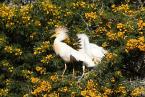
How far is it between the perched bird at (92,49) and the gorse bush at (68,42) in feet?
0.63

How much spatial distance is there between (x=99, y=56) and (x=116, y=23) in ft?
3.22

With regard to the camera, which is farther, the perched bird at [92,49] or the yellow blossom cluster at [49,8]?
the yellow blossom cluster at [49,8]

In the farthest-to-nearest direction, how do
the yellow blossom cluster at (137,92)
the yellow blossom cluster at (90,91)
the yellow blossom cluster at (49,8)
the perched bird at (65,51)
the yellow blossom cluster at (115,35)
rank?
the yellow blossom cluster at (49,8) < the yellow blossom cluster at (115,35) < the perched bird at (65,51) < the yellow blossom cluster at (137,92) < the yellow blossom cluster at (90,91)

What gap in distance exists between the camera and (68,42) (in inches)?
436

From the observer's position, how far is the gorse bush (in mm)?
10031

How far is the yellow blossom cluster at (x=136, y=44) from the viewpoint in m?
10.1

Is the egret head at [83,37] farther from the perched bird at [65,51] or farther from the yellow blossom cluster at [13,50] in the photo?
the yellow blossom cluster at [13,50]

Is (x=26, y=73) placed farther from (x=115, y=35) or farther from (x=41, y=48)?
(x=115, y=35)

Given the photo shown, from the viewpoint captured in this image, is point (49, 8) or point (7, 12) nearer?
point (7, 12)

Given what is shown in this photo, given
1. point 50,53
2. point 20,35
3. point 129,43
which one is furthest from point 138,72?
point 20,35

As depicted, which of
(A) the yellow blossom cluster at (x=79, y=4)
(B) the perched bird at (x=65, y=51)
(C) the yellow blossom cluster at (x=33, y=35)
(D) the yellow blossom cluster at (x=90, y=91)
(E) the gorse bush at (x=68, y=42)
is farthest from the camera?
(A) the yellow blossom cluster at (x=79, y=4)

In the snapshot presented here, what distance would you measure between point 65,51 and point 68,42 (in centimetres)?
53

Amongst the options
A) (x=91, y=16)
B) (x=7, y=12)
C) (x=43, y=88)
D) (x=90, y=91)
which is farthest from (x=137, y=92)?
(x=7, y=12)

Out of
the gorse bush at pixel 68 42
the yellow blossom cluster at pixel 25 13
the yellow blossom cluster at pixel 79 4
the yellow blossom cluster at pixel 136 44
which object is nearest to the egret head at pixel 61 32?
the gorse bush at pixel 68 42
